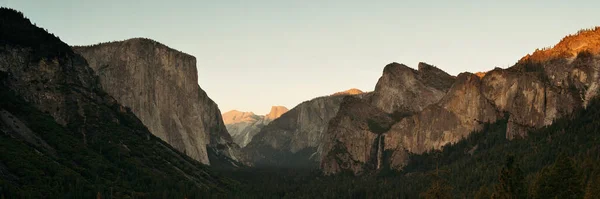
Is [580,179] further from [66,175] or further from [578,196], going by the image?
[66,175]

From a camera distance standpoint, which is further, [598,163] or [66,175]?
[66,175]

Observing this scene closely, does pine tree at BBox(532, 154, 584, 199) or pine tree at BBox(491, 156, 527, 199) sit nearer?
pine tree at BBox(532, 154, 584, 199)

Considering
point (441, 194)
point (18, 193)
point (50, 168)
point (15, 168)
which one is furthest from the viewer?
point (50, 168)

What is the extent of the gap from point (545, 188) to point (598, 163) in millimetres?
48636

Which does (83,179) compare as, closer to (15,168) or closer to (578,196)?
Answer: (15,168)

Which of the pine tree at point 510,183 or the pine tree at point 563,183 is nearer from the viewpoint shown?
the pine tree at point 563,183

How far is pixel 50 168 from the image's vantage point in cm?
19312

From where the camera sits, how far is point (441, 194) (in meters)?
124

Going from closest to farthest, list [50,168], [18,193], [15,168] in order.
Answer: [18,193], [15,168], [50,168]

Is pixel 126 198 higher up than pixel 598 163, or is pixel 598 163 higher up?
pixel 598 163

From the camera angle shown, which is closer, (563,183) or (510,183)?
(563,183)

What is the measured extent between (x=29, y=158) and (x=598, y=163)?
5836 inches

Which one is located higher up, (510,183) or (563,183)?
(563,183)

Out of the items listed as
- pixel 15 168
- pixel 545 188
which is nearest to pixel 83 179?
pixel 15 168
